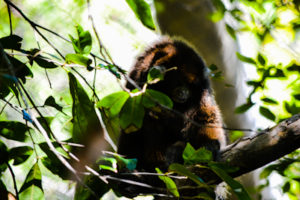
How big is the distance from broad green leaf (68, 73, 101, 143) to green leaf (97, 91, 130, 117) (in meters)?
0.13

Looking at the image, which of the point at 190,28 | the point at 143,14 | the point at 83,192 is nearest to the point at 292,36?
the point at 190,28

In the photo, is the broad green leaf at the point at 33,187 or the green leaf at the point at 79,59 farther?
the broad green leaf at the point at 33,187

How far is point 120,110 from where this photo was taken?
3.79 feet

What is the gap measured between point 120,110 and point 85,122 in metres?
0.16

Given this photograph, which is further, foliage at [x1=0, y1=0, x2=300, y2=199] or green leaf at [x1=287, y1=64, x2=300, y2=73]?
green leaf at [x1=287, y1=64, x2=300, y2=73]

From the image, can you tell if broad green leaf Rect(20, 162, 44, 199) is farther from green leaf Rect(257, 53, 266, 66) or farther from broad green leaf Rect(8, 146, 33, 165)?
green leaf Rect(257, 53, 266, 66)

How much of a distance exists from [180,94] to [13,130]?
131 cm

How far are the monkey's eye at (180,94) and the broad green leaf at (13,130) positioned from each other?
4.10 feet

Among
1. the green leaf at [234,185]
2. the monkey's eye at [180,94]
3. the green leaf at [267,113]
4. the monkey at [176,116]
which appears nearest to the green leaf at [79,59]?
the green leaf at [234,185]

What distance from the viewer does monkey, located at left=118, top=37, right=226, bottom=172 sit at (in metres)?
2.21

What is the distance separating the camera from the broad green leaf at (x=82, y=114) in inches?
47.2

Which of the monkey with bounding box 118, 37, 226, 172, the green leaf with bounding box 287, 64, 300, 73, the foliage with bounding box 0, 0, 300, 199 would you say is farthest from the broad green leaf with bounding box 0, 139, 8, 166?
the green leaf with bounding box 287, 64, 300, 73

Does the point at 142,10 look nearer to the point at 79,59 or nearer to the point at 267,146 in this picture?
the point at 79,59

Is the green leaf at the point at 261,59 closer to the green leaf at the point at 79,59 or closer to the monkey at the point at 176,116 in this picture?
the monkey at the point at 176,116
